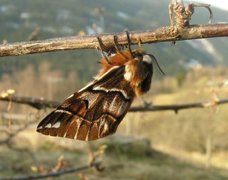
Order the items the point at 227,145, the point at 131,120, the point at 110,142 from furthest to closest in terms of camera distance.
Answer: the point at 131,120
the point at 227,145
the point at 110,142

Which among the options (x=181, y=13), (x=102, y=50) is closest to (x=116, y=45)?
(x=102, y=50)

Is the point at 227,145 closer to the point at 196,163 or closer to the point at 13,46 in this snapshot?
the point at 196,163

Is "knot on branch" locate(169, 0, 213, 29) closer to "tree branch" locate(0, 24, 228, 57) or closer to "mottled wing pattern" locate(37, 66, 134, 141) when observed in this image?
"tree branch" locate(0, 24, 228, 57)

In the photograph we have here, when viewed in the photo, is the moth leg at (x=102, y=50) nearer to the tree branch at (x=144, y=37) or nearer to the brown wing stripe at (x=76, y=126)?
the tree branch at (x=144, y=37)

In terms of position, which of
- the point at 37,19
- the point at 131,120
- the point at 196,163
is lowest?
the point at 196,163

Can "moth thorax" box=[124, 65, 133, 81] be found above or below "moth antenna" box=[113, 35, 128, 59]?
below

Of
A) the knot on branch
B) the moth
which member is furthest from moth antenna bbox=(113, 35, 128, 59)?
the knot on branch

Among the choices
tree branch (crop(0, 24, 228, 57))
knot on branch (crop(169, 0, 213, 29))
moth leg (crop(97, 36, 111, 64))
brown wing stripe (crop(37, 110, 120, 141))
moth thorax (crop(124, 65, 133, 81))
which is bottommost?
brown wing stripe (crop(37, 110, 120, 141))

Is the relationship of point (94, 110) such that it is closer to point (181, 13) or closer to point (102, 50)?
point (102, 50)

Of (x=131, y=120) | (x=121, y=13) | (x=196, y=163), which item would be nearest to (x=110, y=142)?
(x=196, y=163)
